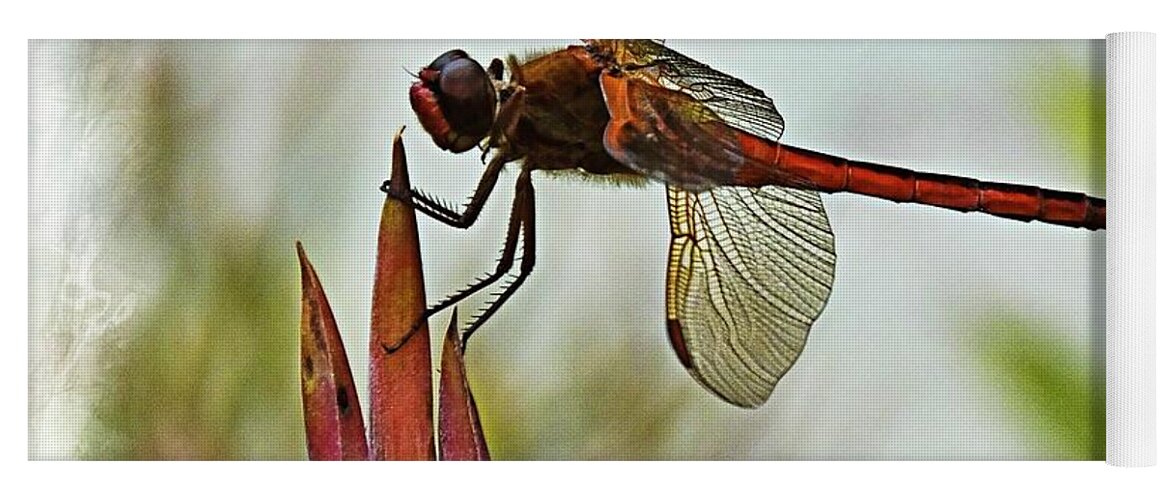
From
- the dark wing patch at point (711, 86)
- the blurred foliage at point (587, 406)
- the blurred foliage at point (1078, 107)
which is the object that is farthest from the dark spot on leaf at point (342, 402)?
the blurred foliage at point (1078, 107)

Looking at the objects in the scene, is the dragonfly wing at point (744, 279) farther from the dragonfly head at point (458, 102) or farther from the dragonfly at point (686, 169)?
the dragonfly head at point (458, 102)

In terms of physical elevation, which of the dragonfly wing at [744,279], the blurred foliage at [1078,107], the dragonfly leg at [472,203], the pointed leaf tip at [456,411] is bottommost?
the pointed leaf tip at [456,411]

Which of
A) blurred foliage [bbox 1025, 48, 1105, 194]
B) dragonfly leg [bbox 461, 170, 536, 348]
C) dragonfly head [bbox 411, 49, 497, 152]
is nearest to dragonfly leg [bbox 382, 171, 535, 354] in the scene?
dragonfly leg [bbox 461, 170, 536, 348]
